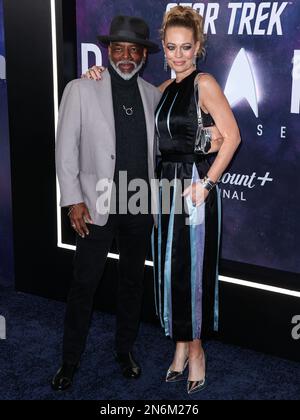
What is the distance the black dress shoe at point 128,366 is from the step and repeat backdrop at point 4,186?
150 centimetres

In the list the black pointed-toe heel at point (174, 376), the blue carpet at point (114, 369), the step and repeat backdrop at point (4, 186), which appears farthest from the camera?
the step and repeat backdrop at point (4, 186)

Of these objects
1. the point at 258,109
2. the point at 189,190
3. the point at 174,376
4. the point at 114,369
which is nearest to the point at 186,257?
the point at 189,190

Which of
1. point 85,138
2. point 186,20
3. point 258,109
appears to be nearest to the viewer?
point 186,20

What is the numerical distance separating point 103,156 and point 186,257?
65 centimetres

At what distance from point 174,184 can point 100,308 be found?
4.81 ft

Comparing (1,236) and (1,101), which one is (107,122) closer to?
(1,101)

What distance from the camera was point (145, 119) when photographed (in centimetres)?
285

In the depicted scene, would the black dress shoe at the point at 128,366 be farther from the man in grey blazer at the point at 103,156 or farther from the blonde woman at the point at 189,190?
the man in grey blazer at the point at 103,156

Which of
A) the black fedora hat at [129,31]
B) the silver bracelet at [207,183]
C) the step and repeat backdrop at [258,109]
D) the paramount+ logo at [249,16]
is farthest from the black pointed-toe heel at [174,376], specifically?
the paramount+ logo at [249,16]

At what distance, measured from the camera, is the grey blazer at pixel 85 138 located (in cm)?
274

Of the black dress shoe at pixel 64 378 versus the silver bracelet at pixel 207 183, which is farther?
the black dress shoe at pixel 64 378

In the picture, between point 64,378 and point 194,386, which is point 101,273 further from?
point 194,386

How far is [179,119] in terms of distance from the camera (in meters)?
2.75

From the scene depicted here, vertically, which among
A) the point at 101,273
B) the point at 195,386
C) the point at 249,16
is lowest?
the point at 195,386
